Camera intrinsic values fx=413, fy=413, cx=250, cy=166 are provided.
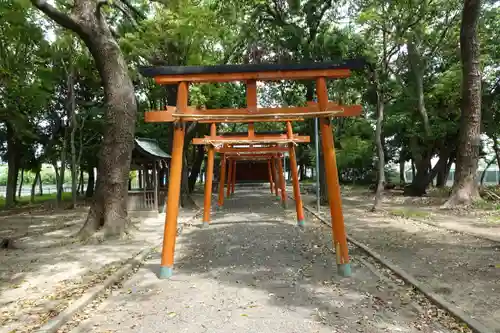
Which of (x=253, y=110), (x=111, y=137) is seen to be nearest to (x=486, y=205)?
(x=253, y=110)

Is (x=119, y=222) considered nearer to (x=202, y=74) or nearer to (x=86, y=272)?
(x=86, y=272)

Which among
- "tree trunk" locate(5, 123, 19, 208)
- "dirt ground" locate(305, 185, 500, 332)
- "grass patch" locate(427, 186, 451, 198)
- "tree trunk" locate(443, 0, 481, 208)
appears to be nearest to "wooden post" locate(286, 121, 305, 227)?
"dirt ground" locate(305, 185, 500, 332)

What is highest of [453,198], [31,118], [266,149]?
[31,118]

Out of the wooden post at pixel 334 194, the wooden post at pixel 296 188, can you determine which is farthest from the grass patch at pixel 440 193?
Result: the wooden post at pixel 334 194

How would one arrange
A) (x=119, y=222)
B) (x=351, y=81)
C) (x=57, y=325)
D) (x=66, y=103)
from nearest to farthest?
(x=57, y=325) < (x=119, y=222) < (x=351, y=81) < (x=66, y=103)

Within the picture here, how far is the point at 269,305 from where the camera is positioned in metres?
5.04

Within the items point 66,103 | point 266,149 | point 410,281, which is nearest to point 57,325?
point 410,281

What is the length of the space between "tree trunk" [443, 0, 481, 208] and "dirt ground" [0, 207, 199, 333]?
437 inches

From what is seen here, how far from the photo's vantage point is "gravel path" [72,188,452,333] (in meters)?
4.43

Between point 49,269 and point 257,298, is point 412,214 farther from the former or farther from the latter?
point 49,269

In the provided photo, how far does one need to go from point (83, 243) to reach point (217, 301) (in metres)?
5.68

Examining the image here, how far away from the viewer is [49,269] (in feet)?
23.9

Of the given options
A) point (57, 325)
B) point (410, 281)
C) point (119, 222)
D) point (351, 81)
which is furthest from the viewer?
point (351, 81)

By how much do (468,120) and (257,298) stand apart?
13588 millimetres
